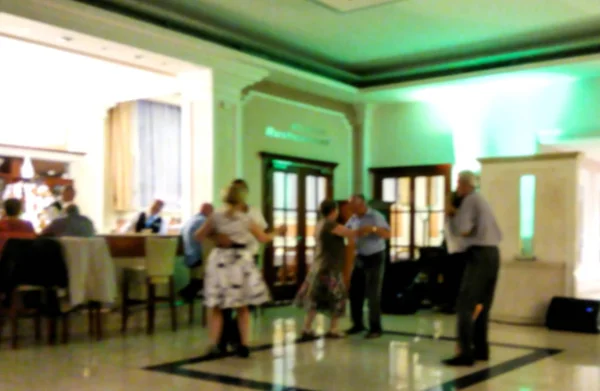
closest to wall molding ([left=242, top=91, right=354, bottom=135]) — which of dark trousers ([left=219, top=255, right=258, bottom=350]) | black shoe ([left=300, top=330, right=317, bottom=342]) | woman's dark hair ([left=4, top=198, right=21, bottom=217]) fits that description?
woman's dark hair ([left=4, top=198, right=21, bottom=217])

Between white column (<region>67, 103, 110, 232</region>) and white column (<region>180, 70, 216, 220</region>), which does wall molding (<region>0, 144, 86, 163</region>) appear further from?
white column (<region>180, 70, 216, 220</region>)

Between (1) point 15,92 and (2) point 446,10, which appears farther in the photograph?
(1) point 15,92

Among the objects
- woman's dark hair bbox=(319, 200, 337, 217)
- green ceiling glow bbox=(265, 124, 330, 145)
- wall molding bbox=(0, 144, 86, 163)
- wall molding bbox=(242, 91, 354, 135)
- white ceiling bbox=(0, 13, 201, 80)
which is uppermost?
white ceiling bbox=(0, 13, 201, 80)

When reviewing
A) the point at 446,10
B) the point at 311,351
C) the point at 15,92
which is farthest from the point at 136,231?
the point at 446,10

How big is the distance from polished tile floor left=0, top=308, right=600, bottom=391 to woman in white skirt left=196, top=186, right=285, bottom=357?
0.51 m

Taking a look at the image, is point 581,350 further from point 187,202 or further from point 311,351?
point 187,202

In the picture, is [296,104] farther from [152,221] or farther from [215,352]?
[215,352]

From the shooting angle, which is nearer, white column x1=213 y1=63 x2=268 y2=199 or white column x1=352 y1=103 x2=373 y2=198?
white column x1=213 y1=63 x2=268 y2=199

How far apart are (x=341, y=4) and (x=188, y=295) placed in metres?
3.39

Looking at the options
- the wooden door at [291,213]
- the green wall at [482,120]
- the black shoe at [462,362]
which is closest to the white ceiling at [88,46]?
the wooden door at [291,213]

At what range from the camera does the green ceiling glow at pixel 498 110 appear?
9.16 meters

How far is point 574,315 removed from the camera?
7.30m

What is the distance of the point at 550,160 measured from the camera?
785 centimetres

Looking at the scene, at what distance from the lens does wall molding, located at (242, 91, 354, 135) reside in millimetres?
9023
